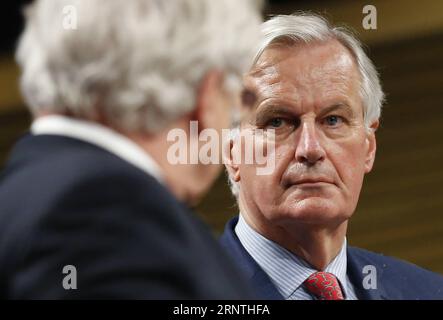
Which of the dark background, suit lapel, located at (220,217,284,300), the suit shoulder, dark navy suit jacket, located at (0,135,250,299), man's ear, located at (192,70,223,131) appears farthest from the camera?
the dark background

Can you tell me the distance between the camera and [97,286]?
3.36 ft

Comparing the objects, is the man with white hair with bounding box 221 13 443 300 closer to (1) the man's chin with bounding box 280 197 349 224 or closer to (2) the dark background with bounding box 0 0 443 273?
(1) the man's chin with bounding box 280 197 349 224

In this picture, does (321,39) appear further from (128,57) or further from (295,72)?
(128,57)

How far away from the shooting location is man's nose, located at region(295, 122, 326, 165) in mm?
1893

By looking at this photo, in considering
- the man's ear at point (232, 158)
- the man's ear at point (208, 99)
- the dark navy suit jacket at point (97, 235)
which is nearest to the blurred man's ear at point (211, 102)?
the man's ear at point (208, 99)

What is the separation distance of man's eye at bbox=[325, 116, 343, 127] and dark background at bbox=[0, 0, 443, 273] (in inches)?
89.9

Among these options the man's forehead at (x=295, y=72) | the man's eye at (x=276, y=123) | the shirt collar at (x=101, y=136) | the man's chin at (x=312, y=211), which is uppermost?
the man's forehead at (x=295, y=72)

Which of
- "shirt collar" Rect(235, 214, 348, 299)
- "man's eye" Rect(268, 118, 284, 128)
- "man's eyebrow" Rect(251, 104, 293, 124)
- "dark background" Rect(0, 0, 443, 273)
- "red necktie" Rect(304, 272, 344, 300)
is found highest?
"dark background" Rect(0, 0, 443, 273)

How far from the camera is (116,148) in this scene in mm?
1125

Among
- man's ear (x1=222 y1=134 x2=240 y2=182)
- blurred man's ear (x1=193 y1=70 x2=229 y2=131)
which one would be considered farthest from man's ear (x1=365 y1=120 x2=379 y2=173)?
blurred man's ear (x1=193 y1=70 x2=229 y2=131)

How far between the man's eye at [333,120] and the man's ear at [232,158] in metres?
0.18

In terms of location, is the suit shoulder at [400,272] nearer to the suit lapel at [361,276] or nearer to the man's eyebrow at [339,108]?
the suit lapel at [361,276]

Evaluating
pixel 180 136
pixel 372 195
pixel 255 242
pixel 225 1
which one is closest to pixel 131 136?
pixel 180 136

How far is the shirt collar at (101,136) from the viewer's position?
1126 mm
